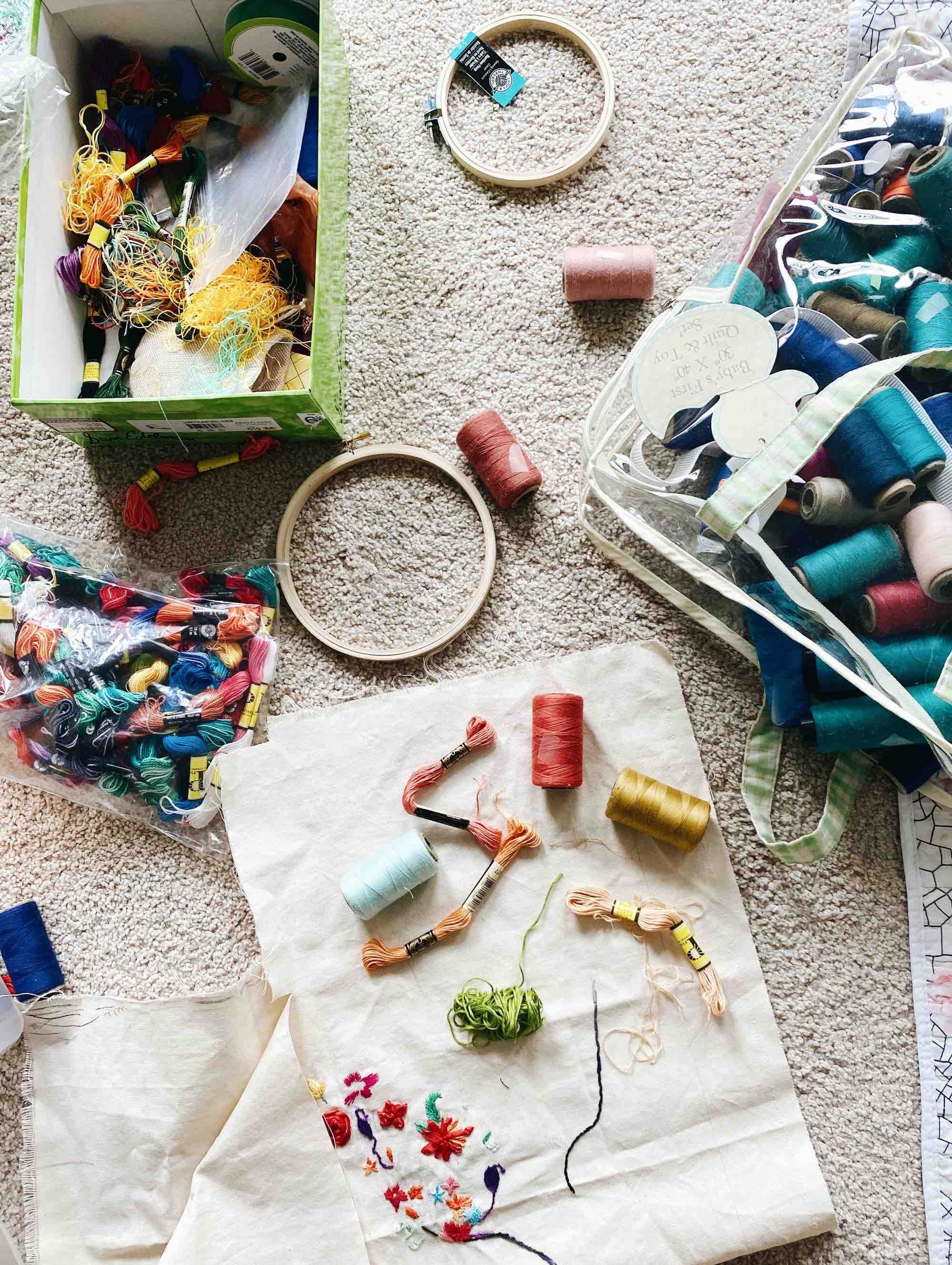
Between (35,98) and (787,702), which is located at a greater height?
(35,98)

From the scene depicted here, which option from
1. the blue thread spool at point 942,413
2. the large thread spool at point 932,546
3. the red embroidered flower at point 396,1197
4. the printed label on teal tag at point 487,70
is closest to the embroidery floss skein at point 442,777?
the red embroidered flower at point 396,1197

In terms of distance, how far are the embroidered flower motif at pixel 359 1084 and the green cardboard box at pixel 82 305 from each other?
98cm

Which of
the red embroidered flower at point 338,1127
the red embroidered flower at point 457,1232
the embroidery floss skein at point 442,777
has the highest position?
the embroidery floss skein at point 442,777

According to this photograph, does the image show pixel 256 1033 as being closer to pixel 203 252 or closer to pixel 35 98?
pixel 203 252

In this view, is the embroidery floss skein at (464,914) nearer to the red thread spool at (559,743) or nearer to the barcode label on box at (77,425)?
the red thread spool at (559,743)

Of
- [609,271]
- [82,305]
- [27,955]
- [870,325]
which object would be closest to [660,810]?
[870,325]

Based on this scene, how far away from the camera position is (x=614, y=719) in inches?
57.8

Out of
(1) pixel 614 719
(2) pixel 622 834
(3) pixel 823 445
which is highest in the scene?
(3) pixel 823 445

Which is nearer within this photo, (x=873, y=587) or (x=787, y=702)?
(x=873, y=587)

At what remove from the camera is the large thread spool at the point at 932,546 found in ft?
3.96

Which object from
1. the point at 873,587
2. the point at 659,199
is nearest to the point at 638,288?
the point at 659,199

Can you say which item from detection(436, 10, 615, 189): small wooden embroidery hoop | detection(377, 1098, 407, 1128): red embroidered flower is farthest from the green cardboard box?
detection(377, 1098, 407, 1128): red embroidered flower

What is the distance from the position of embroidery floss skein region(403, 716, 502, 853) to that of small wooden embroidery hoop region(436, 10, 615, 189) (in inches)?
35.7

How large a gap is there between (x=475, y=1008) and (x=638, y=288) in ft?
3.73
